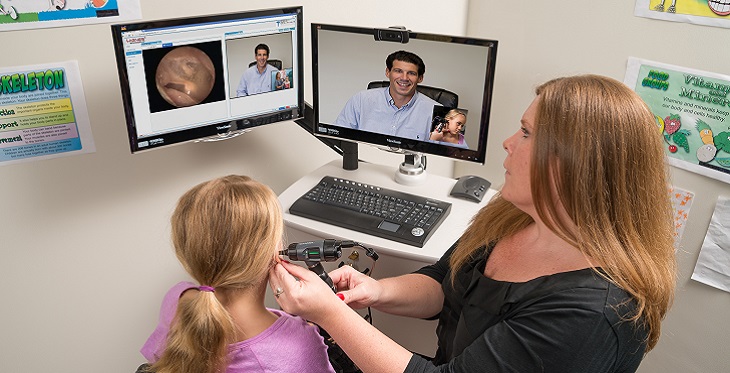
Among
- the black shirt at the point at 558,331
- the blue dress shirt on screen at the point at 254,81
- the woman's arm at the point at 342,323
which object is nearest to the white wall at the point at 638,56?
the black shirt at the point at 558,331

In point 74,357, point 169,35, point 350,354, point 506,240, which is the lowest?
point 74,357

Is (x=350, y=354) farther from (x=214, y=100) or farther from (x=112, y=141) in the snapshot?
(x=112, y=141)

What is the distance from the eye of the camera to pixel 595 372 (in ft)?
3.41

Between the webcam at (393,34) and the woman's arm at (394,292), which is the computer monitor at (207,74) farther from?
the woman's arm at (394,292)

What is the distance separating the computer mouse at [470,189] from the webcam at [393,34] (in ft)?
1.48

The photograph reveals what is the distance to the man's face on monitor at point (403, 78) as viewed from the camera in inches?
63.7

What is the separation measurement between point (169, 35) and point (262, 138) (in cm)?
54

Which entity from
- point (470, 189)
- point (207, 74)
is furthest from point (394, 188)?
point (207, 74)

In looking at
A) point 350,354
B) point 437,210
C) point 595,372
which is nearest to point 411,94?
point 437,210

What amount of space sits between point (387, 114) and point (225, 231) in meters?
0.72

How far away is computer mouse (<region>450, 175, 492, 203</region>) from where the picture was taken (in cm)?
176

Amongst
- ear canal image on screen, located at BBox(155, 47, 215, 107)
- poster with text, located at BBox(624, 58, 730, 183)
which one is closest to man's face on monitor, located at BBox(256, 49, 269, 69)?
ear canal image on screen, located at BBox(155, 47, 215, 107)

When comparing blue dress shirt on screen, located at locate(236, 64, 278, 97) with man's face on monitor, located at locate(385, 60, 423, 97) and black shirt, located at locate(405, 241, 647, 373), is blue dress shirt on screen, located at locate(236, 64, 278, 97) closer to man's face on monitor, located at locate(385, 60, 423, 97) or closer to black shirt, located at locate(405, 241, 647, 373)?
man's face on monitor, located at locate(385, 60, 423, 97)

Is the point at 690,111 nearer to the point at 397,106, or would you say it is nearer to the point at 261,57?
the point at 397,106
